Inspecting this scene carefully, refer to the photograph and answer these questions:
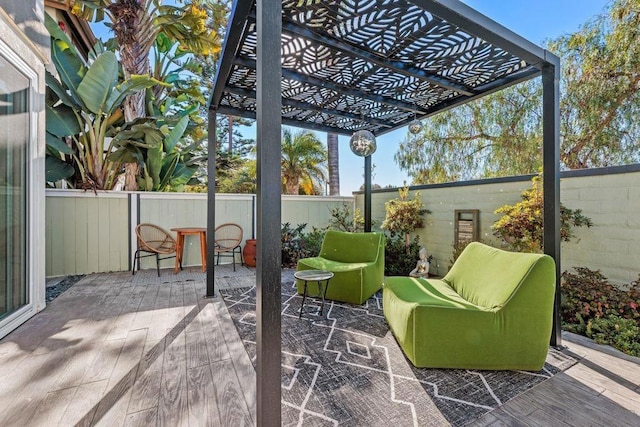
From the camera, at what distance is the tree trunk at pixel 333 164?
1027 cm

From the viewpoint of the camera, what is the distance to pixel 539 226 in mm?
3258

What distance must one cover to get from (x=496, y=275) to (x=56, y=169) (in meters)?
6.59

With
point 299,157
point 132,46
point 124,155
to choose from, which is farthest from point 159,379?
point 299,157

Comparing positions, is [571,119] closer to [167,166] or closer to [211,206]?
[211,206]

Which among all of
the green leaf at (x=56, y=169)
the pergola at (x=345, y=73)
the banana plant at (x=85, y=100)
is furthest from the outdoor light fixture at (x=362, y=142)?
the green leaf at (x=56, y=169)

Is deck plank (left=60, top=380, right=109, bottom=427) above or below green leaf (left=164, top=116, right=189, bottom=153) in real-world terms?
below

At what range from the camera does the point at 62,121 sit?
4617 mm

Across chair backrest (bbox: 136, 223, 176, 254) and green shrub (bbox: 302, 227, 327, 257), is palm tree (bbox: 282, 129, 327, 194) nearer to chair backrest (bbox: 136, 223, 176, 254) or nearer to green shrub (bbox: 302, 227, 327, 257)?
green shrub (bbox: 302, 227, 327, 257)

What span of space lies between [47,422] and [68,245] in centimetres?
437

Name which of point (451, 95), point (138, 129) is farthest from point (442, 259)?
point (138, 129)

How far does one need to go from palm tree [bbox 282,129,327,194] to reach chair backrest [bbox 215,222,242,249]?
14.4ft

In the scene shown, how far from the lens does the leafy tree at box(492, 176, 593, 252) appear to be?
3.24 m

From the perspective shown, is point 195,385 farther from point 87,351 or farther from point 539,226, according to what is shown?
point 539,226

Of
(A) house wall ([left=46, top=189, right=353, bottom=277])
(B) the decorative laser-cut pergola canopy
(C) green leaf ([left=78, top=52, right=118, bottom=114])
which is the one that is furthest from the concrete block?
(C) green leaf ([left=78, top=52, right=118, bottom=114])
